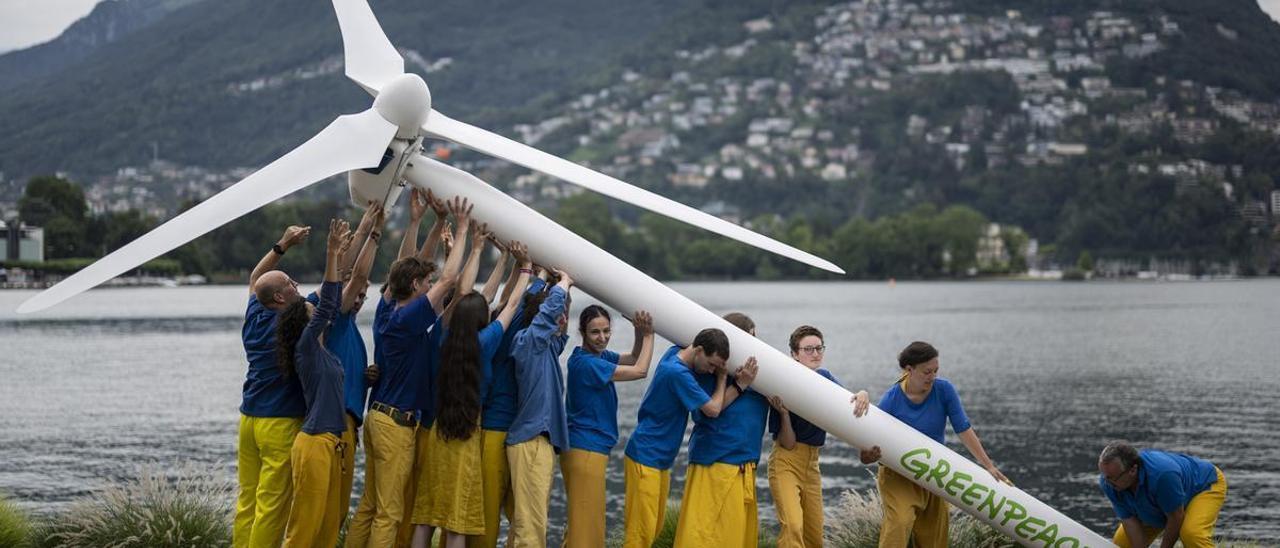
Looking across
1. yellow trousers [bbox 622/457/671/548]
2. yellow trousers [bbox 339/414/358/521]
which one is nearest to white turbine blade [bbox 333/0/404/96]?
yellow trousers [bbox 339/414/358/521]

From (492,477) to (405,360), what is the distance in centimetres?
106

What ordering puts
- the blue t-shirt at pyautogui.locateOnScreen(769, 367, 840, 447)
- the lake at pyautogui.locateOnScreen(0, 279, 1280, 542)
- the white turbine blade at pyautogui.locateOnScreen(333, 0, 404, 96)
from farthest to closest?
the lake at pyautogui.locateOnScreen(0, 279, 1280, 542), the white turbine blade at pyautogui.locateOnScreen(333, 0, 404, 96), the blue t-shirt at pyautogui.locateOnScreen(769, 367, 840, 447)

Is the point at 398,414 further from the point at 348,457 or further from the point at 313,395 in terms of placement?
the point at 313,395

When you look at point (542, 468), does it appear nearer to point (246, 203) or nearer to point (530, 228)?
point (530, 228)

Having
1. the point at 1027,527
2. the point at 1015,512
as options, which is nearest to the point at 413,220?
the point at 1015,512

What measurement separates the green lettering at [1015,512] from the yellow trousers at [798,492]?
1.58 meters

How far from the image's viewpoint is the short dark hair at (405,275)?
30.3 ft

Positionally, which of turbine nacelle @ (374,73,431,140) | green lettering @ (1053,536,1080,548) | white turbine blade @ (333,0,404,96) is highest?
white turbine blade @ (333,0,404,96)

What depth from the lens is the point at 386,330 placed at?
30.9 ft

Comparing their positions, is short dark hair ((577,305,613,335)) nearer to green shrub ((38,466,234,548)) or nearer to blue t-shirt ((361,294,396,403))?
blue t-shirt ((361,294,396,403))

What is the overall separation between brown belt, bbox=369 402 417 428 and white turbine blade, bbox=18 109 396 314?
66.1 inches

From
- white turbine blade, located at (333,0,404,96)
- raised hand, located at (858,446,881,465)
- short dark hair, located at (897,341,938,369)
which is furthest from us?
white turbine blade, located at (333,0,404,96)

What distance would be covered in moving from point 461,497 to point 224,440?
2593cm

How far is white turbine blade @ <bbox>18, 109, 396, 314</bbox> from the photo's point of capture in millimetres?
8391
